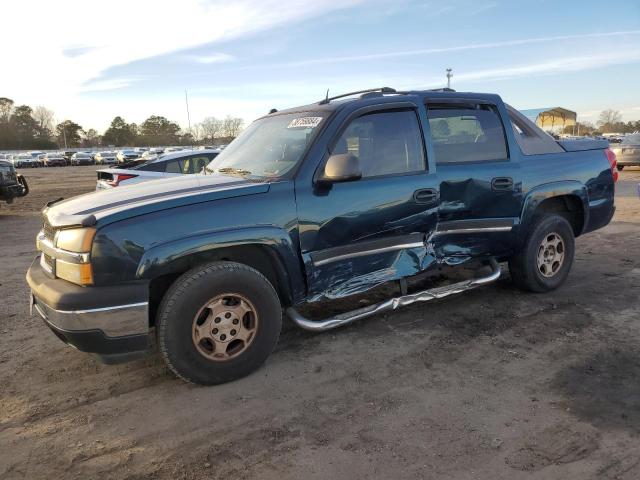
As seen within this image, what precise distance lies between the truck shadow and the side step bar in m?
1.17

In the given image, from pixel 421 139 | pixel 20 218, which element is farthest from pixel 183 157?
pixel 421 139

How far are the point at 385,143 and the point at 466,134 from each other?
93cm

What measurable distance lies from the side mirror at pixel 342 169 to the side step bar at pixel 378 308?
104cm

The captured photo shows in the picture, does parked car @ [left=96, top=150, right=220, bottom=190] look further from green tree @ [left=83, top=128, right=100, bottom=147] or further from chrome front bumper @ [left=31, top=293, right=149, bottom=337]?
green tree @ [left=83, top=128, right=100, bottom=147]

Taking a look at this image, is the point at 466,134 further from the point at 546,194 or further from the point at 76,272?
the point at 76,272

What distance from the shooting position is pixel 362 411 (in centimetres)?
296

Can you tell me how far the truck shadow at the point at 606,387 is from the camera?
2840mm

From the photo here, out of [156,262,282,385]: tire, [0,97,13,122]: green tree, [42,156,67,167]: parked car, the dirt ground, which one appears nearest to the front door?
[156,262,282,385]: tire

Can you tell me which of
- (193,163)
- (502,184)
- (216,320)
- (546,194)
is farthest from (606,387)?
(193,163)

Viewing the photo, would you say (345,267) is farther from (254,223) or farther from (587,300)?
(587,300)

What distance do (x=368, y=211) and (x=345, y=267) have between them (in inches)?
17.8

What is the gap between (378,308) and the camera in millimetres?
3943

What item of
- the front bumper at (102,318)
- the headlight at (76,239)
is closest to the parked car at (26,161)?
the headlight at (76,239)

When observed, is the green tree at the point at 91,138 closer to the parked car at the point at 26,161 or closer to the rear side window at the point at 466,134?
the parked car at the point at 26,161
